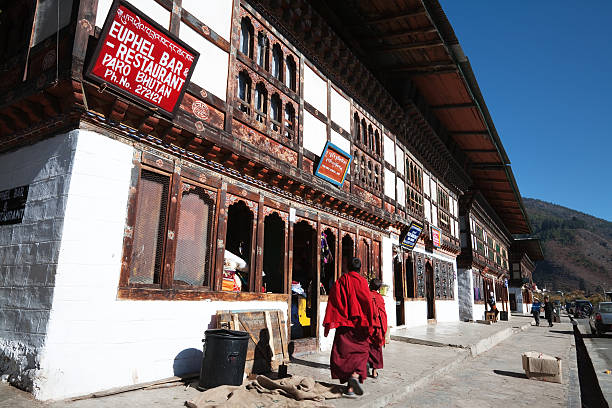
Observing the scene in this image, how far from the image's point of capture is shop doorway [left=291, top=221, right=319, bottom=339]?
33.9 ft

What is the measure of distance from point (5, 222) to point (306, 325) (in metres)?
6.80

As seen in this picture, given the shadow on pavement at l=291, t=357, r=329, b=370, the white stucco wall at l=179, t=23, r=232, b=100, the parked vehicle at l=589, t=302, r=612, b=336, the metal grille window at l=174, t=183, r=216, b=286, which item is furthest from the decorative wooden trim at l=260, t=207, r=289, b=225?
the parked vehicle at l=589, t=302, r=612, b=336

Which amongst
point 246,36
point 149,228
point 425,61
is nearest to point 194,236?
point 149,228

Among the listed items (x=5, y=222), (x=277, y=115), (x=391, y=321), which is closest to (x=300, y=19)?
(x=277, y=115)

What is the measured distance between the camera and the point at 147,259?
247 inches

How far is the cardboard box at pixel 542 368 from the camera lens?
8008mm

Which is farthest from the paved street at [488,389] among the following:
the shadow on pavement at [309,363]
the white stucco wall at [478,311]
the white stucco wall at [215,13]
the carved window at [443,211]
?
the white stucco wall at [478,311]

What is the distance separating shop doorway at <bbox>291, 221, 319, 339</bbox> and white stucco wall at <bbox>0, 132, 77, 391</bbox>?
564 centimetres

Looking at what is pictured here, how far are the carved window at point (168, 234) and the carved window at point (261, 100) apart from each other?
2430 mm

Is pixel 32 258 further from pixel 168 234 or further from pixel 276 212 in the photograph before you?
pixel 276 212

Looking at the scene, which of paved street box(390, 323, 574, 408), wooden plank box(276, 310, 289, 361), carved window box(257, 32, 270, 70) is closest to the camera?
paved street box(390, 323, 574, 408)

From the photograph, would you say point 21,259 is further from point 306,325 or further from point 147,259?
point 306,325

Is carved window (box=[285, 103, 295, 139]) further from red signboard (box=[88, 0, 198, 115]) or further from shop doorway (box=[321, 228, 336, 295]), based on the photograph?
red signboard (box=[88, 0, 198, 115])

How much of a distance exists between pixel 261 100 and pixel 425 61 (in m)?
7.31
